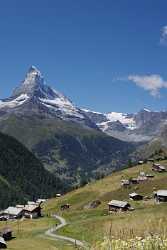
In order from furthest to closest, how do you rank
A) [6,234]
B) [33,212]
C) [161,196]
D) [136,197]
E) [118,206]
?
[33,212]
[136,197]
[161,196]
[118,206]
[6,234]

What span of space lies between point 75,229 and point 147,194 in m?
75.7

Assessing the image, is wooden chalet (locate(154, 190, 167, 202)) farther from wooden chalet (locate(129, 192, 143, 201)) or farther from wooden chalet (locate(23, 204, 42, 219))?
wooden chalet (locate(23, 204, 42, 219))

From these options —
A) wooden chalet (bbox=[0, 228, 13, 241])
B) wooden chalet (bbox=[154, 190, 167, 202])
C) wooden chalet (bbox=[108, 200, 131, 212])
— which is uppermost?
wooden chalet (bbox=[154, 190, 167, 202])

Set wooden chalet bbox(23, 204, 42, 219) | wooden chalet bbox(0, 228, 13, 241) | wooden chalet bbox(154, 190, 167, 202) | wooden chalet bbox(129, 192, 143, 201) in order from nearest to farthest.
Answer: wooden chalet bbox(0, 228, 13, 241) < wooden chalet bbox(154, 190, 167, 202) < wooden chalet bbox(129, 192, 143, 201) < wooden chalet bbox(23, 204, 42, 219)

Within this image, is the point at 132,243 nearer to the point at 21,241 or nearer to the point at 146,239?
the point at 146,239

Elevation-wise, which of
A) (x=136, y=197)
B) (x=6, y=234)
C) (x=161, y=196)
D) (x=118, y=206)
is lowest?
(x=6, y=234)

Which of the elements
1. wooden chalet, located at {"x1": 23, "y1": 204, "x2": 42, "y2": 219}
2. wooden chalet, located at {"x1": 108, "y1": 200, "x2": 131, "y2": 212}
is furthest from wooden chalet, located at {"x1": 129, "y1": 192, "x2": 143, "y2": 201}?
wooden chalet, located at {"x1": 23, "y1": 204, "x2": 42, "y2": 219}

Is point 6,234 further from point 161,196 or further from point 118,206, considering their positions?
point 161,196

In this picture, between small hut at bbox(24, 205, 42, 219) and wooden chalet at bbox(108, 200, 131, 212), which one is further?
small hut at bbox(24, 205, 42, 219)

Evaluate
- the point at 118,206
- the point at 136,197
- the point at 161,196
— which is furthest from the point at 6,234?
the point at 136,197

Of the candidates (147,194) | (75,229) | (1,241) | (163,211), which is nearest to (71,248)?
(1,241)

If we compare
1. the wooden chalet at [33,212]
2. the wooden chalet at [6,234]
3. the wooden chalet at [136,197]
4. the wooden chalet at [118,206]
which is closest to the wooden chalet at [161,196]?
the wooden chalet at [136,197]

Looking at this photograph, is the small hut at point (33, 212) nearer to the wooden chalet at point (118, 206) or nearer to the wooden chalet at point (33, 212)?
the wooden chalet at point (33, 212)

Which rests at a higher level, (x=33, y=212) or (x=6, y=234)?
(x=33, y=212)
